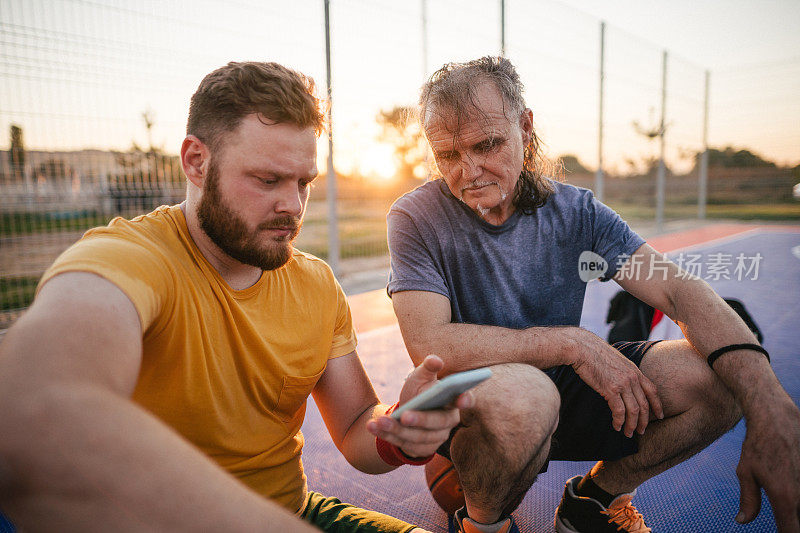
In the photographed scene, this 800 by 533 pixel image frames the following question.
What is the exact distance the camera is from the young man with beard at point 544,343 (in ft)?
4.38

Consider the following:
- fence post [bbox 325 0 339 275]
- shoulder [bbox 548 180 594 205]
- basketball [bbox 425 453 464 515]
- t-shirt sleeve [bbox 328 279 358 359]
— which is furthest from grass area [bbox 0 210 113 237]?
shoulder [bbox 548 180 594 205]

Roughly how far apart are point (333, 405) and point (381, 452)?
0.26 meters

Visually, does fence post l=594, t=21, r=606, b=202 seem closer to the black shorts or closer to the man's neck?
the black shorts

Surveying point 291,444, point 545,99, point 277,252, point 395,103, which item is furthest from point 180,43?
point 545,99

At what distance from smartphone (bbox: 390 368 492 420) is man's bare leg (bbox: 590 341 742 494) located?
0.96 m

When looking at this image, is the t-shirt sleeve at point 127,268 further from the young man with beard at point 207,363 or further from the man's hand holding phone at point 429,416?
the man's hand holding phone at point 429,416

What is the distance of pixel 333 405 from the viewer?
1421 millimetres

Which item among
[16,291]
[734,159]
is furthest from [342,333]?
[734,159]

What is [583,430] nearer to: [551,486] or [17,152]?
[551,486]

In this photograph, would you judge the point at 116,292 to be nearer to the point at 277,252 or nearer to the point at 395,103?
the point at 277,252

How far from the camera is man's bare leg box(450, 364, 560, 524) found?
130 centimetres

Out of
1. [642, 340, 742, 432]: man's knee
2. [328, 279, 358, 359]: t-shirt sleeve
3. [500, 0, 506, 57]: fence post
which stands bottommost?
[642, 340, 742, 432]: man's knee

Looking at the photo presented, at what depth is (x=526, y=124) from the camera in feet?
6.55

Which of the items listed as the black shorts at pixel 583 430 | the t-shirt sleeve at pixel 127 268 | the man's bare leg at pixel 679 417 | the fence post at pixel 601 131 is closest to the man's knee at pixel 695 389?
the man's bare leg at pixel 679 417
